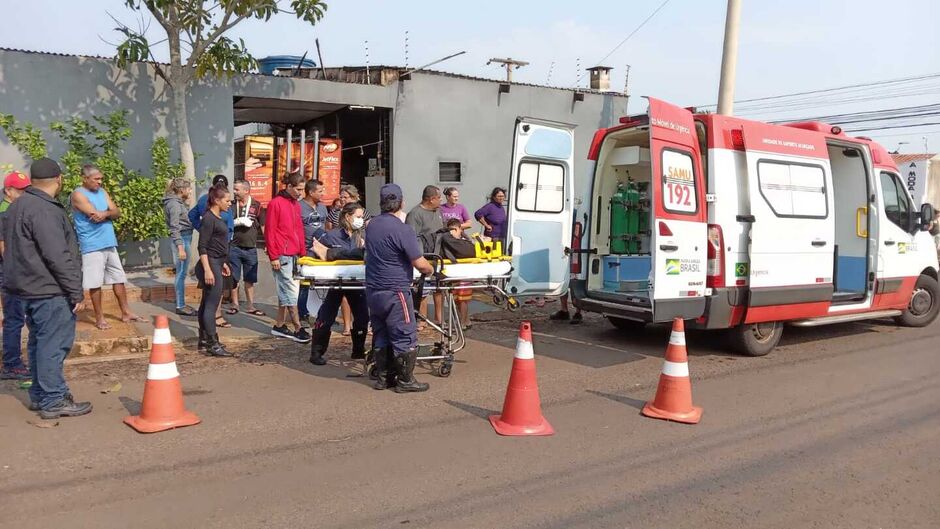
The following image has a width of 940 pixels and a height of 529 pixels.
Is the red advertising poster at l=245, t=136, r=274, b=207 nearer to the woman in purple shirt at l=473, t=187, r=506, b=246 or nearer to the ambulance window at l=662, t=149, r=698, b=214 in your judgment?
the woman in purple shirt at l=473, t=187, r=506, b=246

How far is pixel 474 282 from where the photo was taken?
6.32 metres

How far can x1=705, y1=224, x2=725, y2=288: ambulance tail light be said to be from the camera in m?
6.77

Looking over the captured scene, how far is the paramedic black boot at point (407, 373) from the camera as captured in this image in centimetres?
567

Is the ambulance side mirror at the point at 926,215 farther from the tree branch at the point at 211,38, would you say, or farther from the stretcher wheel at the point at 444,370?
the tree branch at the point at 211,38

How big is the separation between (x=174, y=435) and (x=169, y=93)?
7525mm

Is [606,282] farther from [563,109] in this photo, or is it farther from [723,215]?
[563,109]

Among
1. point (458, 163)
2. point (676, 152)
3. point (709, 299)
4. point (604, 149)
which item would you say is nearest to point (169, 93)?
point (458, 163)

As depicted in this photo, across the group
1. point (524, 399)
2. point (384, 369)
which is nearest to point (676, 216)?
point (524, 399)

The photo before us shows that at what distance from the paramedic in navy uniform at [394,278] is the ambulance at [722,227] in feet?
7.84

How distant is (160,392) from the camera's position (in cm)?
481

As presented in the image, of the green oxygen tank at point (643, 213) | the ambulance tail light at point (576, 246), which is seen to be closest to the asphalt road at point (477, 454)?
the ambulance tail light at point (576, 246)

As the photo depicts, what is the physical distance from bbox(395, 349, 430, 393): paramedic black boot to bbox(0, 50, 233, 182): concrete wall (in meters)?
6.83

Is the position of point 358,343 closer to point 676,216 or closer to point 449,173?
point 676,216

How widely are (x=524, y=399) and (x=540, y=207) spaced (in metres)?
4.00
